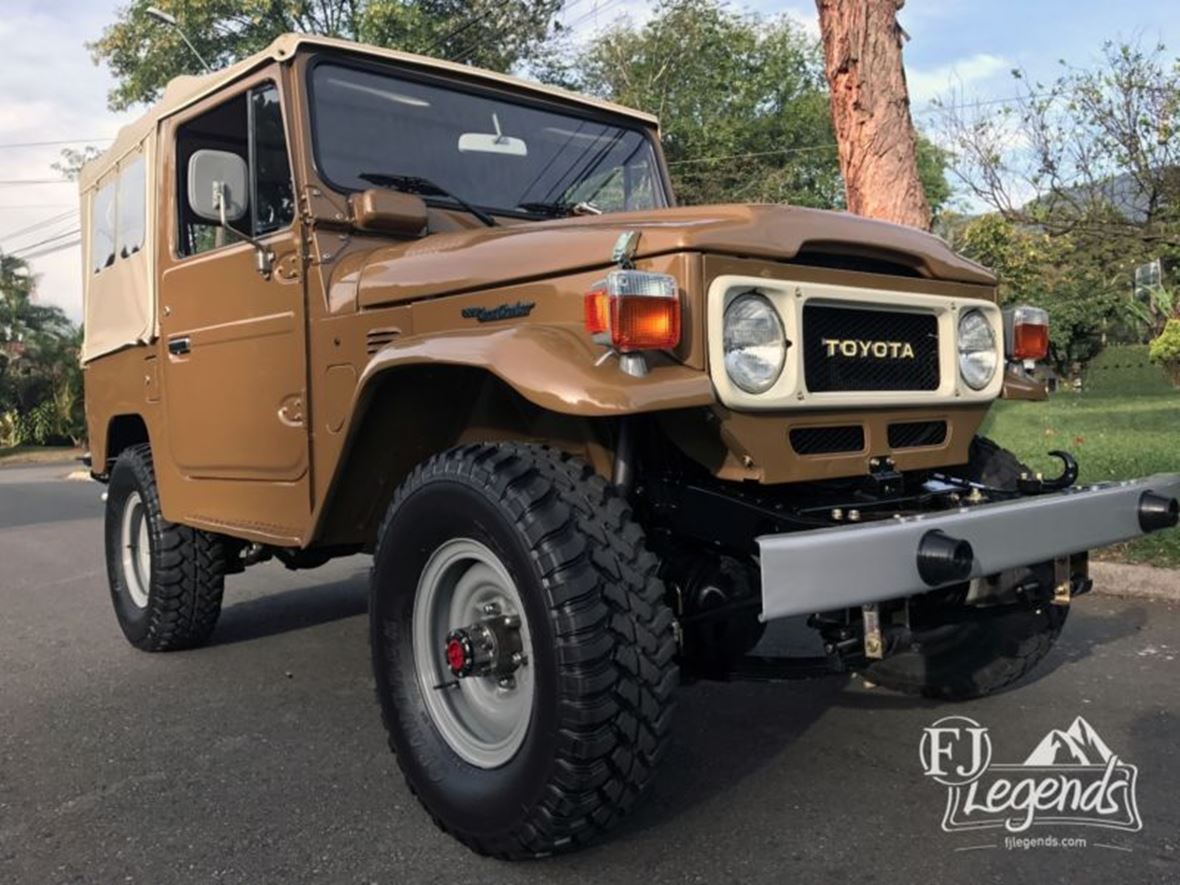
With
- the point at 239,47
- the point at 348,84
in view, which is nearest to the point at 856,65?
the point at 348,84

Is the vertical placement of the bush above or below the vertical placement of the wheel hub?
above

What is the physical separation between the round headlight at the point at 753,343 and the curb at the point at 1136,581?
358 cm

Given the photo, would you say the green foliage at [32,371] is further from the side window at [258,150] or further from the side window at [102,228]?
the side window at [258,150]

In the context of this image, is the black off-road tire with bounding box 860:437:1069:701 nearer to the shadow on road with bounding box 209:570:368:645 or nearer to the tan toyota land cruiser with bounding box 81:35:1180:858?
the tan toyota land cruiser with bounding box 81:35:1180:858

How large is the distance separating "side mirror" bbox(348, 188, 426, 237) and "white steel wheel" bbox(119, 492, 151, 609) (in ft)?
8.19

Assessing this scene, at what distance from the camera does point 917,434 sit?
3.11 meters

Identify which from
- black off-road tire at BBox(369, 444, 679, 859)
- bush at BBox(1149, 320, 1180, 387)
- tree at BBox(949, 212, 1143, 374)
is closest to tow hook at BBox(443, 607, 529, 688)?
black off-road tire at BBox(369, 444, 679, 859)

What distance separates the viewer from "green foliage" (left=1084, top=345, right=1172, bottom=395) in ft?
81.2

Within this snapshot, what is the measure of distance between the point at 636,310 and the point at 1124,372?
27.6 meters

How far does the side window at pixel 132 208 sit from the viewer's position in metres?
4.74

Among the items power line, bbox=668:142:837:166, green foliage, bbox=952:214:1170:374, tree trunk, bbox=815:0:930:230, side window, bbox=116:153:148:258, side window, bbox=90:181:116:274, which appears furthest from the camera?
power line, bbox=668:142:837:166

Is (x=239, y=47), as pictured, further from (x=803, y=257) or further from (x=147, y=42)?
(x=803, y=257)

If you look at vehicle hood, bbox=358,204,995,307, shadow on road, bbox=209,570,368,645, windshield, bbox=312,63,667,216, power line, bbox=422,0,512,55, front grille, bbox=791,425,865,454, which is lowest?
shadow on road, bbox=209,570,368,645

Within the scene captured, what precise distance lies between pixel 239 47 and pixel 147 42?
7.42 ft
